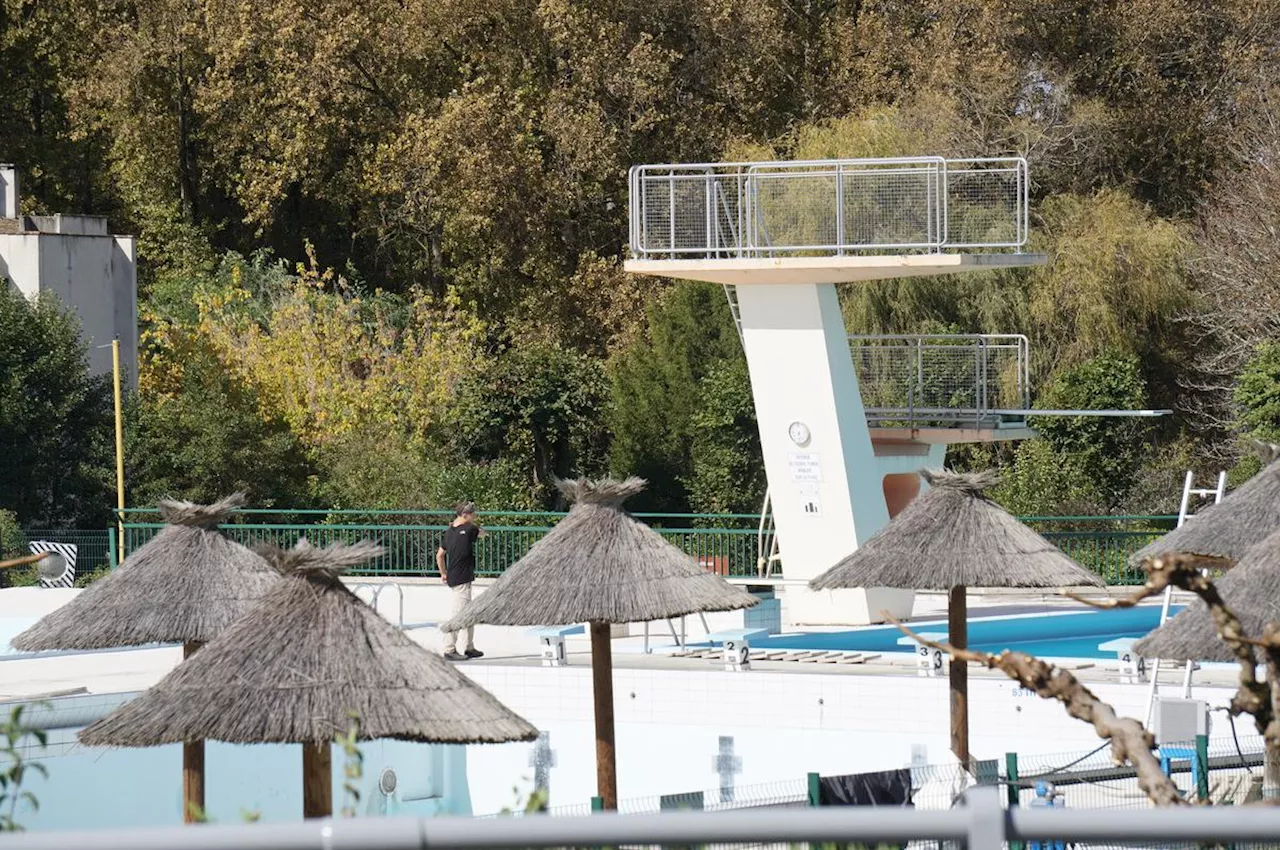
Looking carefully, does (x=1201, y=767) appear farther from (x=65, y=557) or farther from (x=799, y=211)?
(x=65, y=557)

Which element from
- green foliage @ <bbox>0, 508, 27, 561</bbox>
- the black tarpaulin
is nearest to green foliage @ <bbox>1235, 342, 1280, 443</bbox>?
the black tarpaulin

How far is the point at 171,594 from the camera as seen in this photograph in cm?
1416

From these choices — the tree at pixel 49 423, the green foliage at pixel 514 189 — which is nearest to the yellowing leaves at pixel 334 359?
the green foliage at pixel 514 189

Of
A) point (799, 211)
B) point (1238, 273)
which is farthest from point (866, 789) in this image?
point (1238, 273)

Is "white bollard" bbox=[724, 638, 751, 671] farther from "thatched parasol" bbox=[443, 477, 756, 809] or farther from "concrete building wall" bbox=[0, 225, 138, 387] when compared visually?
"concrete building wall" bbox=[0, 225, 138, 387]

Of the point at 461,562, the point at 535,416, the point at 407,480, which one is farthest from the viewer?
the point at 535,416

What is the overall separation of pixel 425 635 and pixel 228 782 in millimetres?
4871

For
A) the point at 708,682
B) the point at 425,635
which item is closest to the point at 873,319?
the point at 425,635

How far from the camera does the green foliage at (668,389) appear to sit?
30094 mm

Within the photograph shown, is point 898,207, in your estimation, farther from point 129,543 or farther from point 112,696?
point 129,543

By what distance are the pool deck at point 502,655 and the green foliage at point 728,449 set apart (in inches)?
239

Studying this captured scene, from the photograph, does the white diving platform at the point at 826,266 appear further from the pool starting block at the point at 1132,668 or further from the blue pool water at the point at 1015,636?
the pool starting block at the point at 1132,668

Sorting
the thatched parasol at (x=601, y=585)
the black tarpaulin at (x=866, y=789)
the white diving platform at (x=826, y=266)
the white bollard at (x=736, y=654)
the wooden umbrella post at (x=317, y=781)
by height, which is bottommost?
the black tarpaulin at (x=866, y=789)

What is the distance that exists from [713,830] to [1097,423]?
26.6 m
